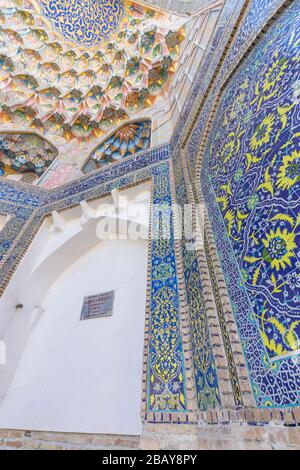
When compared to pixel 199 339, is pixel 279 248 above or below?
above

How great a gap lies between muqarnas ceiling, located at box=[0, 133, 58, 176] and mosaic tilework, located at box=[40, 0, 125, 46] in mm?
3411

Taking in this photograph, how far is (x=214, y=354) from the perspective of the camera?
1223mm

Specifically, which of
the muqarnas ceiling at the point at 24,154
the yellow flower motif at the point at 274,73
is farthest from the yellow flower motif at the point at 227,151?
the muqarnas ceiling at the point at 24,154

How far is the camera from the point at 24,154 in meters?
5.77

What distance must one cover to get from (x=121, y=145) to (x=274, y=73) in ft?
14.4

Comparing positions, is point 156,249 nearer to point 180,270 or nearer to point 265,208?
point 180,270

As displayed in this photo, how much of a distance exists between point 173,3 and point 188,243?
7.09 m

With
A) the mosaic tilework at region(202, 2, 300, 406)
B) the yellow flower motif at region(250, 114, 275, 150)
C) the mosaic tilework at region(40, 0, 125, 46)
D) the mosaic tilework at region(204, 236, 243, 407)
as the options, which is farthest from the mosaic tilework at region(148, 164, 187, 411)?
the mosaic tilework at region(40, 0, 125, 46)

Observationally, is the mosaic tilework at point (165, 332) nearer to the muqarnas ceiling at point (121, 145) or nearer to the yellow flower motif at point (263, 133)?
the yellow flower motif at point (263, 133)

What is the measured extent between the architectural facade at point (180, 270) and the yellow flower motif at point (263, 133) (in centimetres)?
1

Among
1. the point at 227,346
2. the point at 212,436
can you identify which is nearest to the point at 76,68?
the point at 227,346

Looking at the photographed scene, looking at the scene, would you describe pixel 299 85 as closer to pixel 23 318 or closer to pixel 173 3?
pixel 23 318

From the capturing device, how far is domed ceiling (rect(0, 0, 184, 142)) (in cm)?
568

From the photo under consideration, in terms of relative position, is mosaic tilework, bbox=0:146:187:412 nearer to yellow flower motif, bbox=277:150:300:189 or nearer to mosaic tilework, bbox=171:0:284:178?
mosaic tilework, bbox=171:0:284:178
